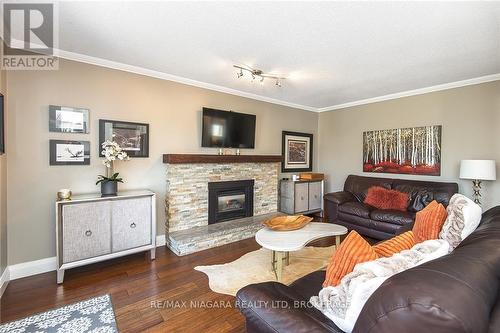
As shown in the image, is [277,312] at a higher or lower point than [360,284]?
lower

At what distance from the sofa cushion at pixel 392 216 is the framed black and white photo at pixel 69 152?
13.6 ft

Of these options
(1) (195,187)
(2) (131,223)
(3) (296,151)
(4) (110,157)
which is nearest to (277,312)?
(2) (131,223)

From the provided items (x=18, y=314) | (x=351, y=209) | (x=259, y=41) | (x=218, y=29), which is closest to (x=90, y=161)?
(x=18, y=314)

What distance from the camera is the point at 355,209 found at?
3881 millimetres

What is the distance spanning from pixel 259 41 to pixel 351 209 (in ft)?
9.96

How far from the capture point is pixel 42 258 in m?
2.63

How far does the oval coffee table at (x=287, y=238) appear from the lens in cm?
225

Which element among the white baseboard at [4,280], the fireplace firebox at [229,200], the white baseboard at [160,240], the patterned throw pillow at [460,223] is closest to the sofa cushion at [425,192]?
the patterned throw pillow at [460,223]

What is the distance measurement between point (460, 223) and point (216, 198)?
3.05m

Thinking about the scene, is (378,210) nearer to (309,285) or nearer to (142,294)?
(309,285)

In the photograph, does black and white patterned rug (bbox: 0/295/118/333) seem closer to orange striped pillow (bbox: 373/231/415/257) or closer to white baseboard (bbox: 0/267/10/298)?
white baseboard (bbox: 0/267/10/298)

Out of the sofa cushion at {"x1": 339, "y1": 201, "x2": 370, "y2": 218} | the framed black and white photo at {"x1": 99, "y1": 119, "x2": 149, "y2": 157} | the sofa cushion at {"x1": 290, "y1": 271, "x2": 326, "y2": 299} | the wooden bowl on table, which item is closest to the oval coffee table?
the wooden bowl on table

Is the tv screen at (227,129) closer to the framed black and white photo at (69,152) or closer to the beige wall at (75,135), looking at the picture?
the beige wall at (75,135)

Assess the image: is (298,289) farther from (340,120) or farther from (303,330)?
(340,120)
